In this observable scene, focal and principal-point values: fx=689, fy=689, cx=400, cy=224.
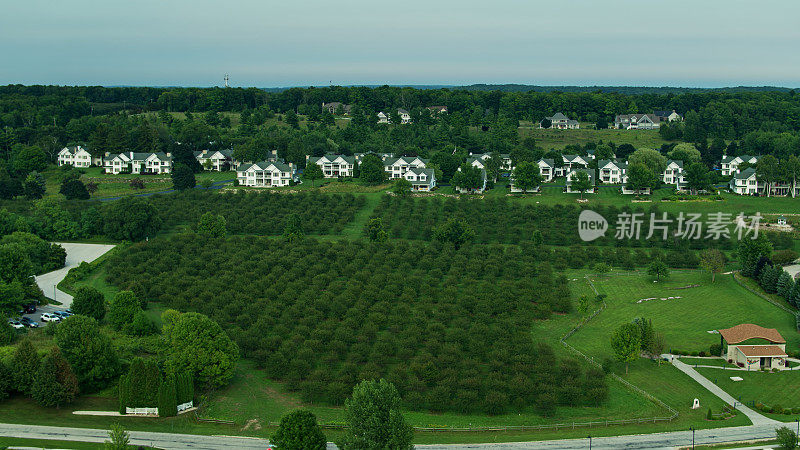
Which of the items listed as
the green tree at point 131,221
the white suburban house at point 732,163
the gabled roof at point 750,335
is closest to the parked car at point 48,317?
the green tree at point 131,221

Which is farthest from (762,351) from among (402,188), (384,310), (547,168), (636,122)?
(636,122)

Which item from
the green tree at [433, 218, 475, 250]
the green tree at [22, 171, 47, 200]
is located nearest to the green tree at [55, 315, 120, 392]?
the green tree at [433, 218, 475, 250]

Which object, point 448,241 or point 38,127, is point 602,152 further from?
point 38,127

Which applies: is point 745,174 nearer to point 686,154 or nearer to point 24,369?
point 686,154

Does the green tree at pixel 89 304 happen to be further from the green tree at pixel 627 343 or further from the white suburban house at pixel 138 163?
the white suburban house at pixel 138 163

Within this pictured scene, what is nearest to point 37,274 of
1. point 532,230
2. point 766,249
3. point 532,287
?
point 532,287

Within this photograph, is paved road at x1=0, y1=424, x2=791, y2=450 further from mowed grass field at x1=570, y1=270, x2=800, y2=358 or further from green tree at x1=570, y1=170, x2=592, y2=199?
green tree at x1=570, y1=170, x2=592, y2=199
